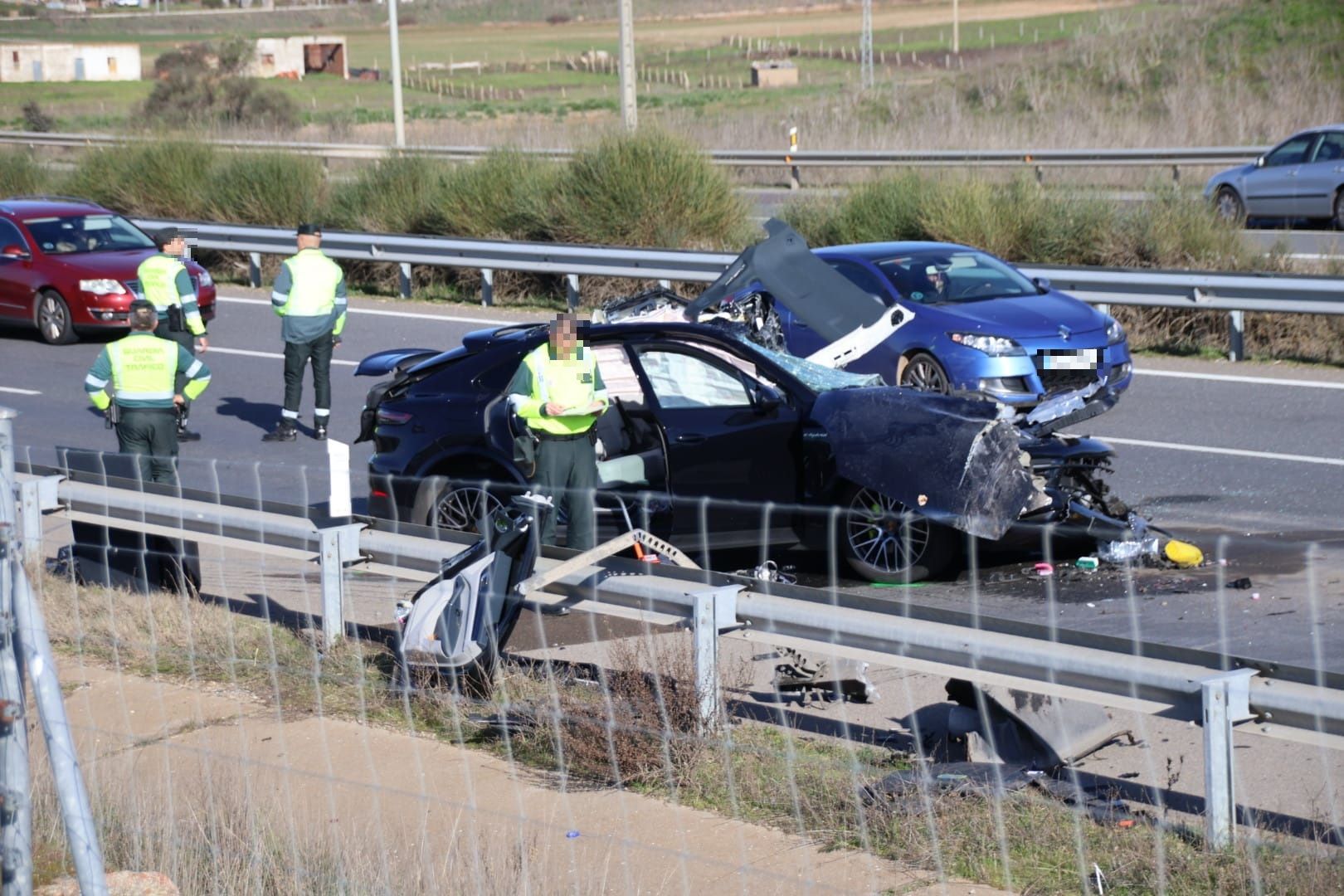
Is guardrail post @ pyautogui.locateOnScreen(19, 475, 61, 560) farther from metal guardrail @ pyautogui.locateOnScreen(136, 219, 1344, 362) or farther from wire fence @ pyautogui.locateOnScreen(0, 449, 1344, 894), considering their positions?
metal guardrail @ pyautogui.locateOnScreen(136, 219, 1344, 362)

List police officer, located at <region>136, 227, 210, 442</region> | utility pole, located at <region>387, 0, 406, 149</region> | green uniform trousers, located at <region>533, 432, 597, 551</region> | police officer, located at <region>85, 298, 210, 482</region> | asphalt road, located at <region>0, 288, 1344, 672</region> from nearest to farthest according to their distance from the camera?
asphalt road, located at <region>0, 288, 1344, 672</region> < green uniform trousers, located at <region>533, 432, 597, 551</region> < police officer, located at <region>85, 298, 210, 482</region> < police officer, located at <region>136, 227, 210, 442</region> < utility pole, located at <region>387, 0, 406, 149</region>

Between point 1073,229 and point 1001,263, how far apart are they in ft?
16.4

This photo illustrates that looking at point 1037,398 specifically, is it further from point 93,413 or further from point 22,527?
point 93,413

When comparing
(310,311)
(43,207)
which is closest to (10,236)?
(43,207)

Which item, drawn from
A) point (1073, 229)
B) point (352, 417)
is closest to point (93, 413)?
point (352, 417)

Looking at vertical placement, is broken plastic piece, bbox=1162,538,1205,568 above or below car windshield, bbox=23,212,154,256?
below

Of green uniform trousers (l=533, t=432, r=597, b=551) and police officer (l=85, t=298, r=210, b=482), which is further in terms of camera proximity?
police officer (l=85, t=298, r=210, b=482)

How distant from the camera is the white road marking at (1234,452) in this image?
38.9ft

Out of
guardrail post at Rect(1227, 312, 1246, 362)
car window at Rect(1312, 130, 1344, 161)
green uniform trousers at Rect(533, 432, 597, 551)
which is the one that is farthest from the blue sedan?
car window at Rect(1312, 130, 1344, 161)

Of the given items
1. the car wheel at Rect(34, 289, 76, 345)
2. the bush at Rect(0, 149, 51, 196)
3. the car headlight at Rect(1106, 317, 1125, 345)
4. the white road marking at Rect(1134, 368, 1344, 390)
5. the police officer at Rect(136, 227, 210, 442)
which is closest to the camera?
the car headlight at Rect(1106, 317, 1125, 345)

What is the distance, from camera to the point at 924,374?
13.1m

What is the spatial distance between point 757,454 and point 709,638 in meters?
2.67

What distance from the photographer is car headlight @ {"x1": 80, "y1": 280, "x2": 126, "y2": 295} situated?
61.2ft

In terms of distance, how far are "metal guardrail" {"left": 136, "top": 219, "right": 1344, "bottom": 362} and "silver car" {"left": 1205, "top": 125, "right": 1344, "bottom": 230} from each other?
895cm
